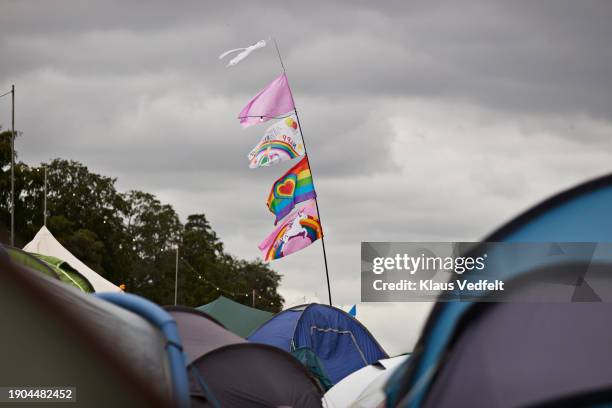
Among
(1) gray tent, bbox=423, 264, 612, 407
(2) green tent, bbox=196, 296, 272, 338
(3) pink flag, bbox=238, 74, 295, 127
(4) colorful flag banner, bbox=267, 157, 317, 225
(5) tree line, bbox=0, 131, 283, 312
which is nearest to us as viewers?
(1) gray tent, bbox=423, 264, 612, 407

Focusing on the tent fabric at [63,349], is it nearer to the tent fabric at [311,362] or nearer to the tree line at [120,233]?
the tent fabric at [311,362]

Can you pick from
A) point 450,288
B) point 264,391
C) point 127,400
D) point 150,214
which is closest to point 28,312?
point 127,400

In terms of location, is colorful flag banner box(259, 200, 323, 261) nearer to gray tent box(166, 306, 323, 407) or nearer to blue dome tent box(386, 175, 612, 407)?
gray tent box(166, 306, 323, 407)

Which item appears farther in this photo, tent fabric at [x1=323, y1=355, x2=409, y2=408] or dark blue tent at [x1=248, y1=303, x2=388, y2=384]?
dark blue tent at [x1=248, y1=303, x2=388, y2=384]

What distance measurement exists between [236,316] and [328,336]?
34.0 feet

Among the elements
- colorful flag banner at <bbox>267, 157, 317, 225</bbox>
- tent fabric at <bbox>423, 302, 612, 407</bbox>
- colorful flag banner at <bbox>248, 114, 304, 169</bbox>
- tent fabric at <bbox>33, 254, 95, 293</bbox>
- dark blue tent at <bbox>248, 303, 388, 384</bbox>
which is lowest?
tent fabric at <bbox>423, 302, 612, 407</bbox>

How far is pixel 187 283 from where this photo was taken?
71875 millimetres

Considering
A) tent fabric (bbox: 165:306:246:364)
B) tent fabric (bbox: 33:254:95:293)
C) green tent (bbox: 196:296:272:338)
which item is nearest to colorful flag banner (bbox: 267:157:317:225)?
tent fabric (bbox: 33:254:95:293)

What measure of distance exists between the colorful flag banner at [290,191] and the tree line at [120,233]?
3064 cm

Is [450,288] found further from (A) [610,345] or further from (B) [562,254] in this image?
(A) [610,345]

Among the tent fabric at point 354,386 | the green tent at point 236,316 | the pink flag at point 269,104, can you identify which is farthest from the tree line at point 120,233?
the tent fabric at point 354,386

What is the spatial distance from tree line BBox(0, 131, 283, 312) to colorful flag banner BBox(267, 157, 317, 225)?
101ft

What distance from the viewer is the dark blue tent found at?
12297mm

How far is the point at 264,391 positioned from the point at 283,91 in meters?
9.82
